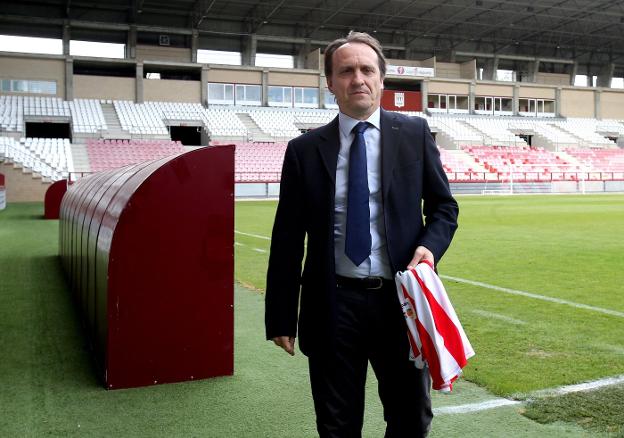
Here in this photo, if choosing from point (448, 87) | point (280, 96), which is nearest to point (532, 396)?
point (280, 96)

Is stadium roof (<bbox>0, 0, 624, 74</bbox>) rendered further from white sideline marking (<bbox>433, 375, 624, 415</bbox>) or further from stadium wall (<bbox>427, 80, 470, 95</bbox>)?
white sideline marking (<bbox>433, 375, 624, 415</bbox>)

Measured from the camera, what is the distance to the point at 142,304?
4086mm

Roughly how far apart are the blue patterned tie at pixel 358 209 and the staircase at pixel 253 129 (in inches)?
1674

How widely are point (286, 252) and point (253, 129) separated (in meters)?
44.1

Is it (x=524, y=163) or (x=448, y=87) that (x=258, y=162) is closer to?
(x=524, y=163)

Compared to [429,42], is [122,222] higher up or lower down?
lower down

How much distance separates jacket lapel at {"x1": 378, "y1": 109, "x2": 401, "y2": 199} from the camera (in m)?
2.36

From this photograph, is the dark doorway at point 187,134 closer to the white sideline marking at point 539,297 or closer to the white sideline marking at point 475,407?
the white sideline marking at point 539,297

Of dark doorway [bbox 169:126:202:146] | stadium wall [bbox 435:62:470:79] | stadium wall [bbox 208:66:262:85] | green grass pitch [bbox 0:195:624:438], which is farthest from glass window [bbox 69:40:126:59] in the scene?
green grass pitch [bbox 0:195:624:438]

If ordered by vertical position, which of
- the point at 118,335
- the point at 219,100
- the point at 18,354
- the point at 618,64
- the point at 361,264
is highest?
the point at 618,64

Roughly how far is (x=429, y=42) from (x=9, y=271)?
55.2 metres

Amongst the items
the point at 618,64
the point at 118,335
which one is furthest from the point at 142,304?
the point at 618,64

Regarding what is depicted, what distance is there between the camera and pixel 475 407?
3.67 m

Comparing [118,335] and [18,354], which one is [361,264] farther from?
[18,354]
